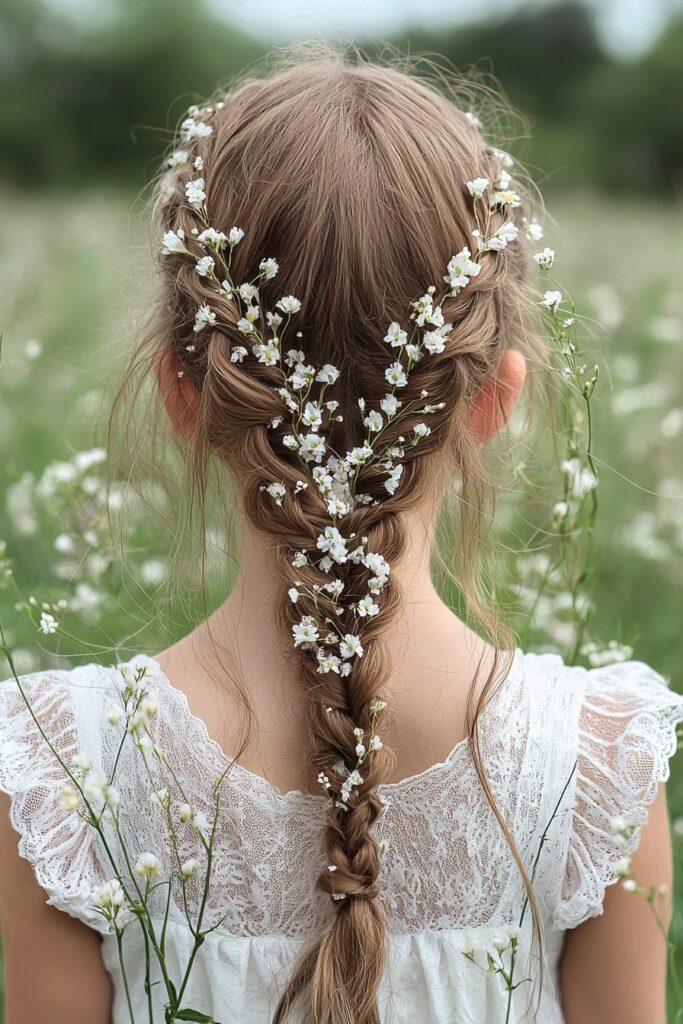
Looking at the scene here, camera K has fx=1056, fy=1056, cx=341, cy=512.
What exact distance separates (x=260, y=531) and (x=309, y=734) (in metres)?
0.25

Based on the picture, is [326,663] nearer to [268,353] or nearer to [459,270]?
[268,353]

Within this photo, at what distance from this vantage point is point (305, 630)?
1.21m

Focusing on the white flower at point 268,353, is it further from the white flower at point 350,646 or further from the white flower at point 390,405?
the white flower at point 350,646

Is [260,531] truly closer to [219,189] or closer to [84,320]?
[219,189]

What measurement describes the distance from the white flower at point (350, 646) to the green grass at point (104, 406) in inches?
16.4

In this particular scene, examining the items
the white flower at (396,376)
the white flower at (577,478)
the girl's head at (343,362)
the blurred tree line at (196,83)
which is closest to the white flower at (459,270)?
the girl's head at (343,362)

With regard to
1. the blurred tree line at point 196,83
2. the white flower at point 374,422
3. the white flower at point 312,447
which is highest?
the blurred tree line at point 196,83

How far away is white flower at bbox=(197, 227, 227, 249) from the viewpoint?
4.06 ft

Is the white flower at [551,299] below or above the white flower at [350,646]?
above

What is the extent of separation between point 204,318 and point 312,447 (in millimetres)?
199

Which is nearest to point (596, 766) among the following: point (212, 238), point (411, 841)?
point (411, 841)

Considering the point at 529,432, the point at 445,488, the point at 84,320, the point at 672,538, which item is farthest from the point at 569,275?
the point at 445,488

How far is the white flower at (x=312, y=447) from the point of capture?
1.21 meters

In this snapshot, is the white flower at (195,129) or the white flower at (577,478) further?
the white flower at (577,478)
